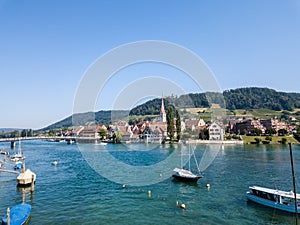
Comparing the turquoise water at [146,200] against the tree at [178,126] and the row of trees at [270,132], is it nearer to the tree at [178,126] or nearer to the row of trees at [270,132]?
the tree at [178,126]

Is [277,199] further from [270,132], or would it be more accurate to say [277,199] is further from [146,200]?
[270,132]

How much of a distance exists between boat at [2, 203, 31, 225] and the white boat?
19487 mm

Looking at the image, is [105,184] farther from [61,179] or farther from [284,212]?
[284,212]

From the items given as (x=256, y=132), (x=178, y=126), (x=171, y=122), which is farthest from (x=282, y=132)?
(x=171, y=122)

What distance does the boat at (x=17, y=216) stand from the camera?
16.5 metres

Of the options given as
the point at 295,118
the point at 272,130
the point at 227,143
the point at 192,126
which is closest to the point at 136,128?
the point at 192,126

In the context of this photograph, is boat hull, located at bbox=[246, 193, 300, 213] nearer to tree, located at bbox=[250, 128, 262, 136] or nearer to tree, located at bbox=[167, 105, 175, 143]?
tree, located at bbox=[167, 105, 175, 143]

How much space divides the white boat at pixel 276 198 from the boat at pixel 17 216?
19487 millimetres

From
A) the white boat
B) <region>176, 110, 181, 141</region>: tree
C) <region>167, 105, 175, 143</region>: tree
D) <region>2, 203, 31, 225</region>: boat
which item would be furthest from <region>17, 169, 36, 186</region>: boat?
<region>176, 110, 181, 141</region>: tree

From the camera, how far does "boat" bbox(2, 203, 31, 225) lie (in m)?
16.5

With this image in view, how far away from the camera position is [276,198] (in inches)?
838

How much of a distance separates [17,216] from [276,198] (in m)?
21.1

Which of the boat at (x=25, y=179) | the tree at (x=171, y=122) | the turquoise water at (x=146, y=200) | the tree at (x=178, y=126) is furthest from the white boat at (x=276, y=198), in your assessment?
the tree at (x=171, y=122)

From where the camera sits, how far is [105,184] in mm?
31000
